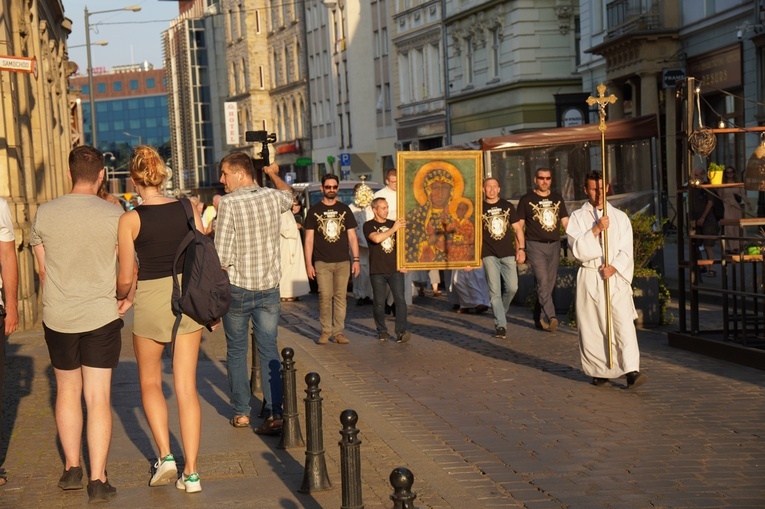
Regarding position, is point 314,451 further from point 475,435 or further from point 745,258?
point 745,258

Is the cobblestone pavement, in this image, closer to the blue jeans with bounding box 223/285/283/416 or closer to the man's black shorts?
the blue jeans with bounding box 223/285/283/416

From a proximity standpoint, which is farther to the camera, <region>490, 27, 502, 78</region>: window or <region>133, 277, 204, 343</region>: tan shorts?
<region>490, 27, 502, 78</region>: window

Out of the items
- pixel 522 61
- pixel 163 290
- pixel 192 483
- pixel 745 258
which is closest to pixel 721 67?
pixel 522 61

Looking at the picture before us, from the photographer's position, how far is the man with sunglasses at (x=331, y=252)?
572 inches

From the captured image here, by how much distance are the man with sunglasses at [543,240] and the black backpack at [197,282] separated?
8.16 meters

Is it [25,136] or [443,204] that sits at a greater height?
[25,136]

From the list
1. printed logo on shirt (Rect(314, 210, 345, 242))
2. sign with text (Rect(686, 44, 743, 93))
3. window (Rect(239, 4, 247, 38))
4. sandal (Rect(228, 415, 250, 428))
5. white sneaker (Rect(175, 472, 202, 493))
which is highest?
window (Rect(239, 4, 247, 38))

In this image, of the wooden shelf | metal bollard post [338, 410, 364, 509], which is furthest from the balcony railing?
metal bollard post [338, 410, 364, 509]

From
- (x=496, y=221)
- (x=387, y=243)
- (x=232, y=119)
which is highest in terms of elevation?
(x=232, y=119)

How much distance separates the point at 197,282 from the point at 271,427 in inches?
73.6

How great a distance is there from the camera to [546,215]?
15312mm

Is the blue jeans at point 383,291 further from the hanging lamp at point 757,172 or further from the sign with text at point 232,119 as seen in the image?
the sign with text at point 232,119

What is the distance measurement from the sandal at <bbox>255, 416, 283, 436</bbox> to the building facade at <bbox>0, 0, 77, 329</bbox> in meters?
5.29

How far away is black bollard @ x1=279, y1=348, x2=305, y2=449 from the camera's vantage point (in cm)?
845
